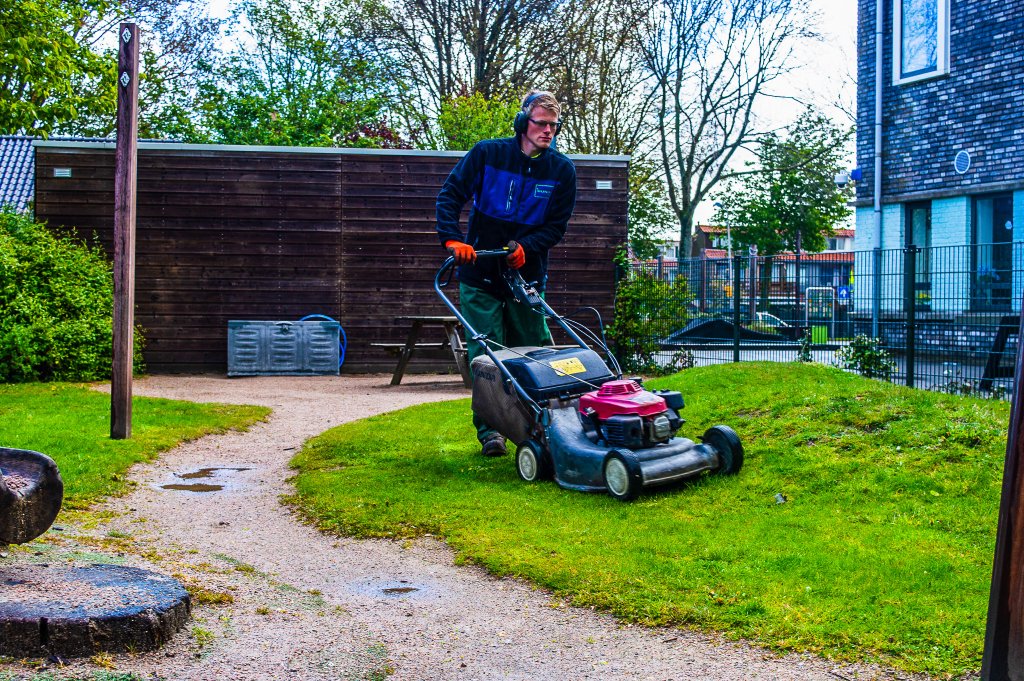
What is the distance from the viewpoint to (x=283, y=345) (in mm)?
13695

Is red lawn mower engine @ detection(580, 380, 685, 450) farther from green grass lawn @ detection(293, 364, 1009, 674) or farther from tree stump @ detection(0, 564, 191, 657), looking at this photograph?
tree stump @ detection(0, 564, 191, 657)

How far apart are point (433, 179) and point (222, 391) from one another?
463 cm

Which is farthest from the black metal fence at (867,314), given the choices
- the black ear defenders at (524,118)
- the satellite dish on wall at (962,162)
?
the black ear defenders at (524,118)

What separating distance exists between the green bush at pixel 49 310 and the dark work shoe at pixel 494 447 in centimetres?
695

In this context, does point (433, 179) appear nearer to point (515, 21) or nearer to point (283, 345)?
point (283, 345)

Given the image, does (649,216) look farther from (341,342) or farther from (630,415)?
(630,415)

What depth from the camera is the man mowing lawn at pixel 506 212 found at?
6.08m

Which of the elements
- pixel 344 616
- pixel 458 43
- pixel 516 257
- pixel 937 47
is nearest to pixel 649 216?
pixel 458 43

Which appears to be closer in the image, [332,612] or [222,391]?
[332,612]

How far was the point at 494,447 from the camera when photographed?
6.26m

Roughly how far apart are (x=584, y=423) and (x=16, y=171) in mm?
22951

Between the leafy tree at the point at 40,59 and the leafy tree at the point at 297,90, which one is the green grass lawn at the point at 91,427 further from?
the leafy tree at the point at 297,90

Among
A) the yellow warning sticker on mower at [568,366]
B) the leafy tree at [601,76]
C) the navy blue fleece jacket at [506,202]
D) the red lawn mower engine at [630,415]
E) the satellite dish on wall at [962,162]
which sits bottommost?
the red lawn mower engine at [630,415]

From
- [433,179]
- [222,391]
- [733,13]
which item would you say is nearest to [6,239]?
[222,391]
